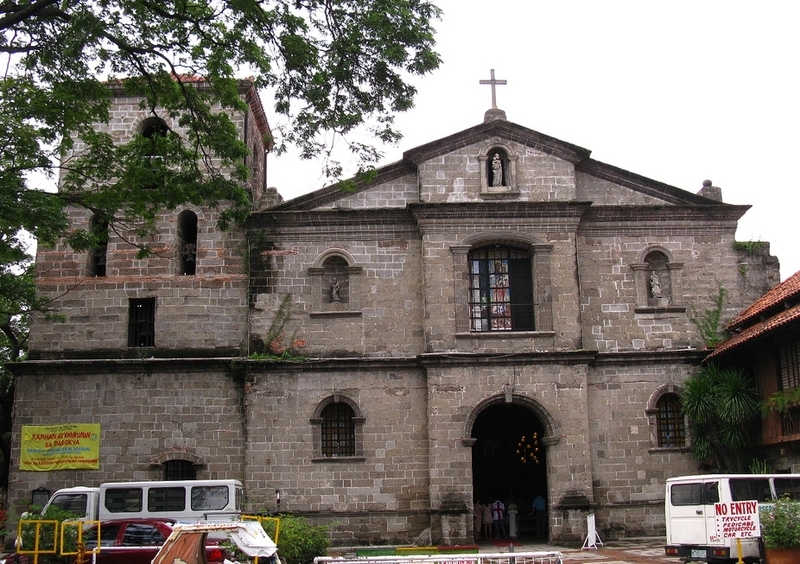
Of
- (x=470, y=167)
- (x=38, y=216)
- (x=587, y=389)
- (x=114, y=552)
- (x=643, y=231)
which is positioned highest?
(x=470, y=167)

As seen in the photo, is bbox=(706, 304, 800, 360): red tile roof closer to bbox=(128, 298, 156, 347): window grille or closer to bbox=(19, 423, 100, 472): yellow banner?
bbox=(128, 298, 156, 347): window grille

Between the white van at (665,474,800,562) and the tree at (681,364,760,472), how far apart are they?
5491mm

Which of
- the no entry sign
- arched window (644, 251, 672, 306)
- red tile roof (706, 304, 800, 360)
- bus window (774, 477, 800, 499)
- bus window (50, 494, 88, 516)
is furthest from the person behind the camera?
arched window (644, 251, 672, 306)

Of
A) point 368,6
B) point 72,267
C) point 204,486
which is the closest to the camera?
point 368,6

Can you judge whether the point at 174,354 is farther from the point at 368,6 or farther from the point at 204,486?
the point at 368,6

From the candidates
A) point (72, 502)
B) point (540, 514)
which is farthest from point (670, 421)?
point (72, 502)

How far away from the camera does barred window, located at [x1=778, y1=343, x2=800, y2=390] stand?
2239 centimetres

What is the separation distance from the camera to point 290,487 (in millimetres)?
24641

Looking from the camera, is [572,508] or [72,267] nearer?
[572,508]

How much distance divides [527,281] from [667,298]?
4.21 metres

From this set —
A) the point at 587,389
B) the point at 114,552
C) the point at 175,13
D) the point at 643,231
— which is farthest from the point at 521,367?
the point at 175,13

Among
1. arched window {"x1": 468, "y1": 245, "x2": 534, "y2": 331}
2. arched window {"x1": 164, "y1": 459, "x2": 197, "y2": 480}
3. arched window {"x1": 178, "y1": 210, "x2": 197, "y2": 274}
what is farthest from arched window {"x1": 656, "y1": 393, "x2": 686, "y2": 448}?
arched window {"x1": 178, "y1": 210, "x2": 197, "y2": 274}

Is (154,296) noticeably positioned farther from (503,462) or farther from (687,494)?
(687,494)

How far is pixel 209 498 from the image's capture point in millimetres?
21453
